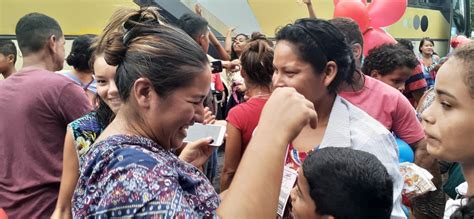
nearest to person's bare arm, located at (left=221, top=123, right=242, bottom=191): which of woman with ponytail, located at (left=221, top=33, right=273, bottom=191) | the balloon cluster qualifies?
woman with ponytail, located at (left=221, top=33, right=273, bottom=191)

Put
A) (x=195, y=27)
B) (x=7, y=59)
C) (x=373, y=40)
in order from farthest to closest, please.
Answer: (x=373, y=40)
(x=7, y=59)
(x=195, y=27)

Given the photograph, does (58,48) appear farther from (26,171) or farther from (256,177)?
(256,177)

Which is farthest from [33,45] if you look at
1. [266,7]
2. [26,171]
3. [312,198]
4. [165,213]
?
[266,7]

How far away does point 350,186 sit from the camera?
172cm

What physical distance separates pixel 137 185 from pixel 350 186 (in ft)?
2.94

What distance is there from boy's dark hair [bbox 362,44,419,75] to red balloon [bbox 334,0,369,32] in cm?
163

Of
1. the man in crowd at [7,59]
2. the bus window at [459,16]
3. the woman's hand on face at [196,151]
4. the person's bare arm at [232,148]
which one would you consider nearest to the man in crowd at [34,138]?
the person's bare arm at [232,148]

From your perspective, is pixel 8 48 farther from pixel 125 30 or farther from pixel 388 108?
pixel 125 30

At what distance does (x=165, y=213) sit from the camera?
1.06 meters

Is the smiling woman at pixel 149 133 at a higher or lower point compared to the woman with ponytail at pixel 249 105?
higher

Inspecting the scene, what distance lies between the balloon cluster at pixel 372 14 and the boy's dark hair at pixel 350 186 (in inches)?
131

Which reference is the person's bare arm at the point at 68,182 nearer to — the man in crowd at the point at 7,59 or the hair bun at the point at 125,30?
the hair bun at the point at 125,30

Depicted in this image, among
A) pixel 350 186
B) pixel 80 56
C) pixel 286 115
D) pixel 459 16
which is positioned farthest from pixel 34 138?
pixel 459 16

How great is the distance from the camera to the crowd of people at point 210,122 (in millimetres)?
1128
